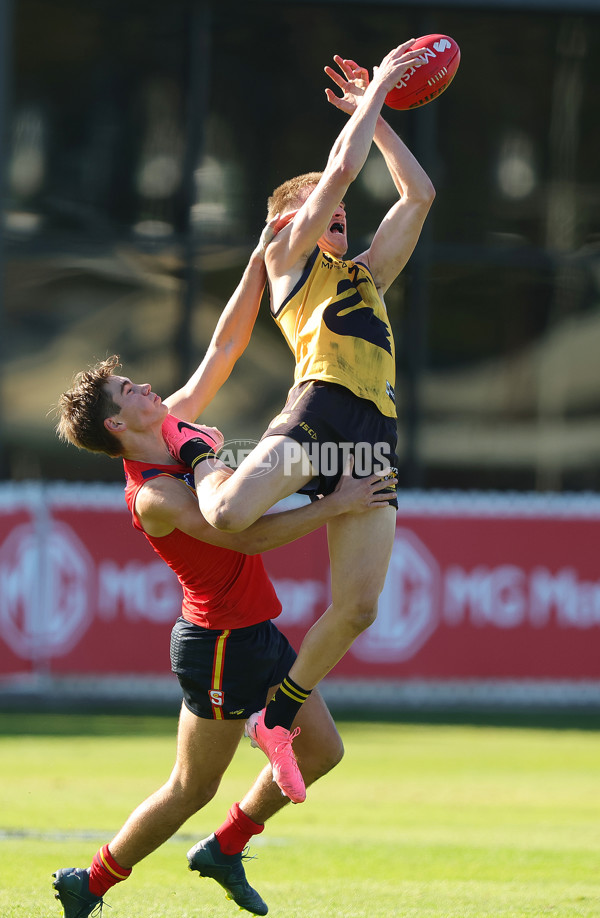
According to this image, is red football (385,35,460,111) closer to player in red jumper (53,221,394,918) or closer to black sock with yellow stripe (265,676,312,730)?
player in red jumper (53,221,394,918)

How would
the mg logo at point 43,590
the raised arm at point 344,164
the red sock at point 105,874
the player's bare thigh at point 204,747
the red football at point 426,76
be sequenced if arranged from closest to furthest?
1. the raised arm at point 344,164
2. the player's bare thigh at point 204,747
3. the red sock at point 105,874
4. the red football at point 426,76
5. the mg logo at point 43,590

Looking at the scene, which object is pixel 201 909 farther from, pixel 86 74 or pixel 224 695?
pixel 86 74

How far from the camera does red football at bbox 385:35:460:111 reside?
5492 mm

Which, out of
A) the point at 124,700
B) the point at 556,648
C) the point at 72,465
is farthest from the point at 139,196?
the point at 556,648

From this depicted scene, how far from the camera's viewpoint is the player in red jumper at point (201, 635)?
5.18 meters

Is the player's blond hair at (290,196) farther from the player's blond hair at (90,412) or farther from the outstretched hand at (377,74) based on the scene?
the player's blond hair at (90,412)

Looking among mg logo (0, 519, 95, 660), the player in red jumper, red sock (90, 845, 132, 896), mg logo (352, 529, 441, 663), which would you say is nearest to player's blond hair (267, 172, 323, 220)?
the player in red jumper

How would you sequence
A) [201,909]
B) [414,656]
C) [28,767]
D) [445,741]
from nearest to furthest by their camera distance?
[201,909] < [28,767] < [445,741] < [414,656]

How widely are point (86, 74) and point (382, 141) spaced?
36.6 feet

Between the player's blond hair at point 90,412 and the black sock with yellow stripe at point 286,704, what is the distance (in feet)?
3.78

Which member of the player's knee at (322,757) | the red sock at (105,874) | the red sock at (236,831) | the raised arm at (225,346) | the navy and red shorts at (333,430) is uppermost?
the raised arm at (225,346)

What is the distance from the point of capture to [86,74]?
15.8 meters

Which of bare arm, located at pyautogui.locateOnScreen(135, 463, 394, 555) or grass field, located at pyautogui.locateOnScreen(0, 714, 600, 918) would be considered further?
grass field, located at pyautogui.locateOnScreen(0, 714, 600, 918)

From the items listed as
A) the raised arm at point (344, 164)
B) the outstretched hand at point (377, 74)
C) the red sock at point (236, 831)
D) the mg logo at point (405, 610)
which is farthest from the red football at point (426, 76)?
the mg logo at point (405, 610)
